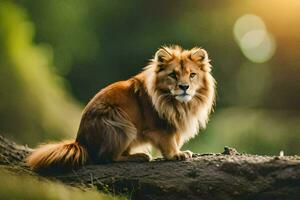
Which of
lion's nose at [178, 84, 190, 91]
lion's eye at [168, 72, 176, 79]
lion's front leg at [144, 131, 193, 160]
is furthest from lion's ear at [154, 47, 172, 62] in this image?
lion's front leg at [144, 131, 193, 160]

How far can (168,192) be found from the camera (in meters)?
3.54

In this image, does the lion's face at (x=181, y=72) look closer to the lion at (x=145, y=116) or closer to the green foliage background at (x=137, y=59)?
the lion at (x=145, y=116)

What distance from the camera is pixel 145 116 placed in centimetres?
403

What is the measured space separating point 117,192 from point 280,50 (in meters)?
2.12

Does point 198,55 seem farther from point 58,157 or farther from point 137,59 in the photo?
point 58,157

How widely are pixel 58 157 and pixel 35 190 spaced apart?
0.23 metres

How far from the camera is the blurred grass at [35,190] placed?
3.62 metres

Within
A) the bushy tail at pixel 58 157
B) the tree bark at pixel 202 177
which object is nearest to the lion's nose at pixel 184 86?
the tree bark at pixel 202 177

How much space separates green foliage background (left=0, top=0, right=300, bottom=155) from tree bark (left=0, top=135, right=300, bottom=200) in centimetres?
115

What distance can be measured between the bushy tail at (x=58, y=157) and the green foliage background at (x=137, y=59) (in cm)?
90

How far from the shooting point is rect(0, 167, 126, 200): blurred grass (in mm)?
3615

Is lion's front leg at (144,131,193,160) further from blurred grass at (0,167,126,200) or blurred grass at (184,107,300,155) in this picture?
blurred grass at (184,107,300,155)

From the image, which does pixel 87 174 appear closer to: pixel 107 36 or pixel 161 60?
pixel 161 60

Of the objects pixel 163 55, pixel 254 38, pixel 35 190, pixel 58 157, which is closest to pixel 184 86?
Result: pixel 163 55
